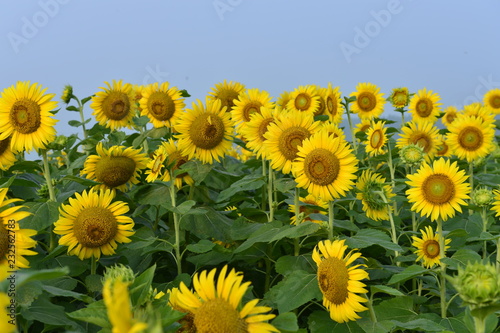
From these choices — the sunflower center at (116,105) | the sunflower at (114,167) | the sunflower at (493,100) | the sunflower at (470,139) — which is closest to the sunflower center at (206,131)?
the sunflower at (114,167)

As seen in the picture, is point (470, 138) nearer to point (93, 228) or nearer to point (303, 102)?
point (303, 102)

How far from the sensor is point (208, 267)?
269 centimetres

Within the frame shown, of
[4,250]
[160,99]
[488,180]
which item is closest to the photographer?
[4,250]

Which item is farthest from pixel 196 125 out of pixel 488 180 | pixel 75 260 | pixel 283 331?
pixel 488 180

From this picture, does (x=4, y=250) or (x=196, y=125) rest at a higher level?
(x=196, y=125)

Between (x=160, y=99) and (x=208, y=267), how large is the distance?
4.71 feet

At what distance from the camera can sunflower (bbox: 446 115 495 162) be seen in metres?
4.25

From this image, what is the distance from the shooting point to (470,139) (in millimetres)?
4281

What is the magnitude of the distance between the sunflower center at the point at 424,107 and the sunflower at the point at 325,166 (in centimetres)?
317

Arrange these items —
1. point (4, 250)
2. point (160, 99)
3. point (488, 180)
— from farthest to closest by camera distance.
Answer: point (488, 180), point (160, 99), point (4, 250)

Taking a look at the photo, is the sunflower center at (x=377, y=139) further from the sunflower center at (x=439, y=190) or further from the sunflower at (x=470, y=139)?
the sunflower center at (x=439, y=190)

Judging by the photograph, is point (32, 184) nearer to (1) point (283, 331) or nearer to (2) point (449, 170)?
(1) point (283, 331)

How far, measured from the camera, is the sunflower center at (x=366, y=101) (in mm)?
4980

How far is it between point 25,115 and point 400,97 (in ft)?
10.8
